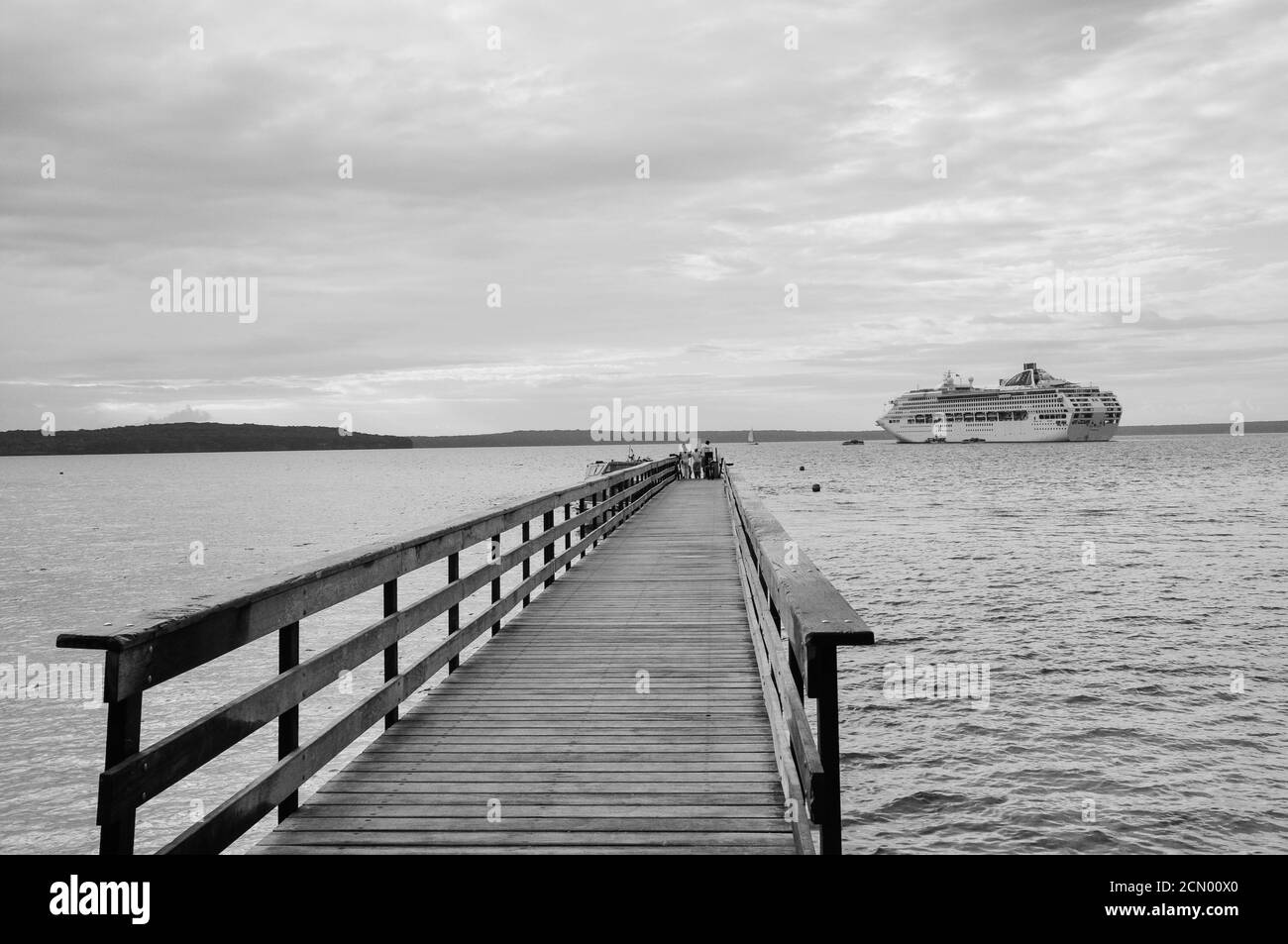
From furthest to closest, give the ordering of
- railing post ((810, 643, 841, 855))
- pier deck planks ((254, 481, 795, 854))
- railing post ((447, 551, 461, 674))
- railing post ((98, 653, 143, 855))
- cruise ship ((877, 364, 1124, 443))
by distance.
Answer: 1. cruise ship ((877, 364, 1124, 443))
2. railing post ((447, 551, 461, 674))
3. pier deck planks ((254, 481, 795, 854))
4. railing post ((810, 643, 841, 855))
5. railing post ((98, 653, 143, 855))

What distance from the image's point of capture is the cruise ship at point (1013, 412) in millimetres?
144000

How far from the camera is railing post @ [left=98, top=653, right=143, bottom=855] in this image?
2.45 metres

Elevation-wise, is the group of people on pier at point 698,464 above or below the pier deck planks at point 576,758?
above

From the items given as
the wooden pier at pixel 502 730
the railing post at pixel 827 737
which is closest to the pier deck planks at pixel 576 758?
the wooden pier at pixel 502 730

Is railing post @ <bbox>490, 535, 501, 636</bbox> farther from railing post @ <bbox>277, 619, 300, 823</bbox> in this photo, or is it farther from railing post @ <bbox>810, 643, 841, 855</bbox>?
railing post @ <bbox>810, 643, 841, 855</bbox>

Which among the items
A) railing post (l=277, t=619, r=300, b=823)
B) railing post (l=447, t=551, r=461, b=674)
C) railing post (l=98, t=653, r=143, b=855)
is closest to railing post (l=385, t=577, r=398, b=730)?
railing post (l=447, t=551, r=461, b=674)

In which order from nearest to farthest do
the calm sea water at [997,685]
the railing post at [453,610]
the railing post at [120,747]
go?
the railing post at [120,747] < the railing post at [453,610] < the calm sea water at [997,685]

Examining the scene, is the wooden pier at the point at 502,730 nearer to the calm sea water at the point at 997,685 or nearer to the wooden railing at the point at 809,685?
the wooden railing at the point at 809,685

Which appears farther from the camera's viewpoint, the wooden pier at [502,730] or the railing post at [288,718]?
the railing post at [288,718]

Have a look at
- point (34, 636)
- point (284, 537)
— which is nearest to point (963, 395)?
point (284, 537)

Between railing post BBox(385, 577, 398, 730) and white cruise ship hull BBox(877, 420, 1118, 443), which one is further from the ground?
white cruise ship hull BBox(877, 420, 1118, 443)

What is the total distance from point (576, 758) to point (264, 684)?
165 centimetres
